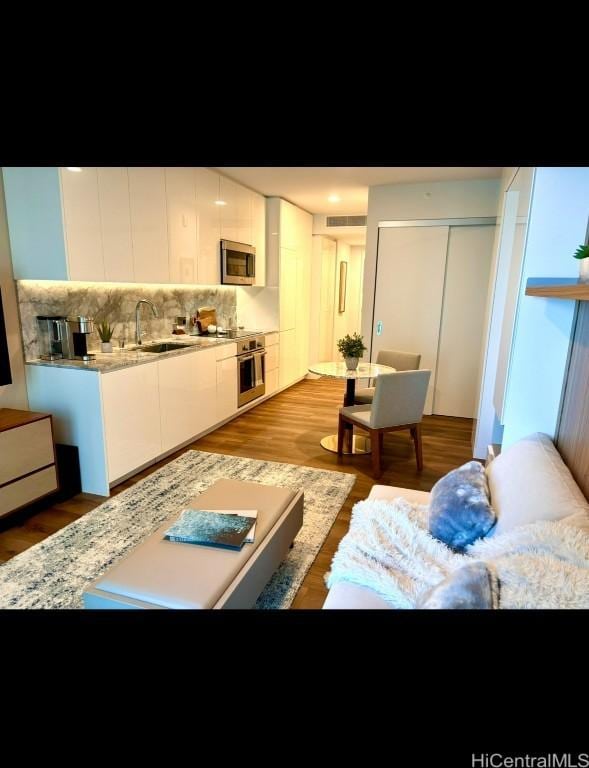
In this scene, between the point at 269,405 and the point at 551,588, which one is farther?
the point at 269,405

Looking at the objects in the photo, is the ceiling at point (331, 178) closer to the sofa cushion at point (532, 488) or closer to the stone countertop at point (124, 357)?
the stone countertop at point (124, 357)

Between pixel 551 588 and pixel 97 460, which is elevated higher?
pixel 551 588

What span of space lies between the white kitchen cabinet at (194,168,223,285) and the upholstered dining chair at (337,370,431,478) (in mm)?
2033

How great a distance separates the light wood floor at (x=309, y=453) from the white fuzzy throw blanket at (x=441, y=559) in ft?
1.52

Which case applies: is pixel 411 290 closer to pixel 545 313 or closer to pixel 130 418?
pixel 545 313

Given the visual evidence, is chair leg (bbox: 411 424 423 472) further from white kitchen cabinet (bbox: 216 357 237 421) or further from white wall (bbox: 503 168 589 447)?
white kitchen cabinet (bbox: 216 357 237 421)

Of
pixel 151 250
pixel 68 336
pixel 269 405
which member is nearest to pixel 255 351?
pixel 269 405

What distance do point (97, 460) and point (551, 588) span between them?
262 centimetres

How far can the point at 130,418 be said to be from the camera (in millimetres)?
3008

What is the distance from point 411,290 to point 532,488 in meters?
3.55

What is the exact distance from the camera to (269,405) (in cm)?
518

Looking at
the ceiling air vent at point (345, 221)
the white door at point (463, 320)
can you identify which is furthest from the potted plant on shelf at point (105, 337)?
the ceiling air vent at point (345, 221)
